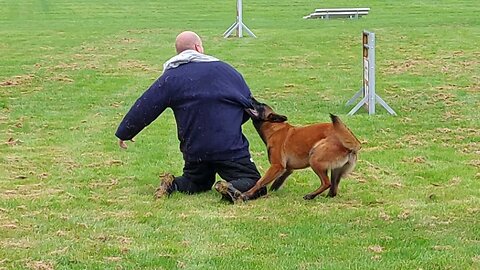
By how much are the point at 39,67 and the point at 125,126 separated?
33.9 ft

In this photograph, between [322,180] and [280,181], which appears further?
[280,181]

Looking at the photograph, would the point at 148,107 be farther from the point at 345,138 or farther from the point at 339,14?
the point at 339,14

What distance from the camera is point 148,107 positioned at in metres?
7.34

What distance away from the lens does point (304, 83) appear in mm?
14781

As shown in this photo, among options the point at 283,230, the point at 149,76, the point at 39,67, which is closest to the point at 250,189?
the point at 283,230

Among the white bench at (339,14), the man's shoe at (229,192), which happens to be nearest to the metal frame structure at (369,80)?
the man's shoe at (229,192)

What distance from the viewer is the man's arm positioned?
7.31 meters

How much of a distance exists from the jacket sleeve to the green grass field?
57 cm

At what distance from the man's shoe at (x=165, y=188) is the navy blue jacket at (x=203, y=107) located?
0.87 feet

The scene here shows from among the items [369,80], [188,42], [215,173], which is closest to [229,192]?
[215,173]

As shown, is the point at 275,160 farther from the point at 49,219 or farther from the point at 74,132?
the point at 74,132

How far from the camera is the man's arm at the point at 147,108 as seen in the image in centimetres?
731

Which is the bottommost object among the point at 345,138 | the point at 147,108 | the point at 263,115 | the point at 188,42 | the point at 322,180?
the point at 322,180

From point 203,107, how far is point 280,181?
922 millimetres
